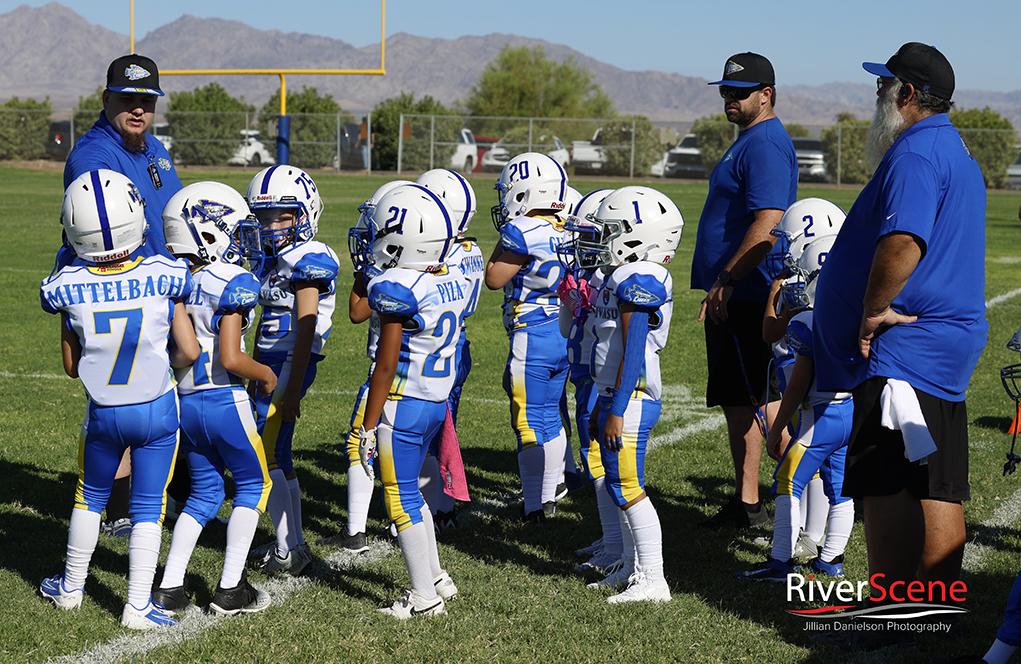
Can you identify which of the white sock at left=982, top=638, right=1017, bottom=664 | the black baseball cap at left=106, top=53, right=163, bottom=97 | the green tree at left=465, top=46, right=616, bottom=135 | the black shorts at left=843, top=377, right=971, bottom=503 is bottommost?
the white sock at left=982, top=638, right=1017, bottom=664

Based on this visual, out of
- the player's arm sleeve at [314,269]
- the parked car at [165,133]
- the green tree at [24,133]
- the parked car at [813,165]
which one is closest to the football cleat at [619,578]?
the player's arm sleeve at [314,269]

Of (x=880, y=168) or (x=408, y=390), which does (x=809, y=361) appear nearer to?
(x=880, y=168)

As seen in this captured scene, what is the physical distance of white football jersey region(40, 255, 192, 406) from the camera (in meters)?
3.90

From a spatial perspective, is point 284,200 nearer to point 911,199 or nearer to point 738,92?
point 738,92

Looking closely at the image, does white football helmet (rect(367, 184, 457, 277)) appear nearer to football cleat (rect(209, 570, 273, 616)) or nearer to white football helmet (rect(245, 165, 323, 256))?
white football helmet (rect(245, 165, 323, 256))

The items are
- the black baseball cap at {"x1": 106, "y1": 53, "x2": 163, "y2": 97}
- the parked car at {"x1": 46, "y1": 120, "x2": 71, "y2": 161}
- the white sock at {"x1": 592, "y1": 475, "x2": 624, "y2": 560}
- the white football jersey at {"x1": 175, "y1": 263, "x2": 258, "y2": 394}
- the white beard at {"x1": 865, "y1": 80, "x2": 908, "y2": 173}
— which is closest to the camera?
the white beard at {"x1": 865, "y1": 80, "x2": 908, "y2": 173}

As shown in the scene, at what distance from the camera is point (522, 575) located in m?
4.76

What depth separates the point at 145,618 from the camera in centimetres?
404

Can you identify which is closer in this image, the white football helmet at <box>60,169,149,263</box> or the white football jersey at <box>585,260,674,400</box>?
the white football helmet at <box>60,169,149,263</box>

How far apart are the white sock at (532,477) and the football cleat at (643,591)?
1.21m

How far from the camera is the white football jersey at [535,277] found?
5664 mm

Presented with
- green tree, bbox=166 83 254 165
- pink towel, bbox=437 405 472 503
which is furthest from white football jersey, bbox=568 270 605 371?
green tree, bbox=166 83 254 165

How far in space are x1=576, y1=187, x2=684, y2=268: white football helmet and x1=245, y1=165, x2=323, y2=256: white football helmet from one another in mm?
1372

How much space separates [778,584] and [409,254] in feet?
7.67
